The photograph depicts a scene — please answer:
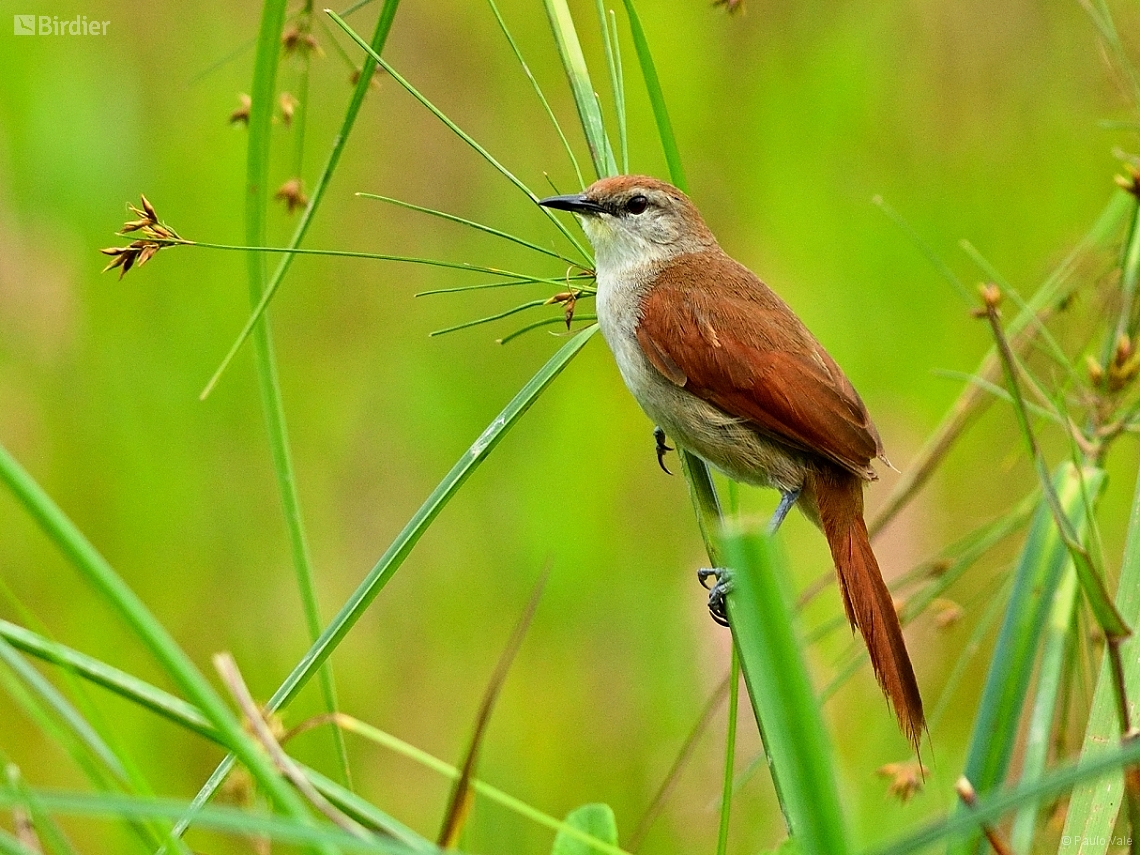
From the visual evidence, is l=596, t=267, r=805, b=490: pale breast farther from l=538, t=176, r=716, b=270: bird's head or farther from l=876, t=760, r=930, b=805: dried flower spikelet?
l=876, t=760, r=930, b=805: dried flower spikelet

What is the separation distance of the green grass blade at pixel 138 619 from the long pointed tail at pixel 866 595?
4.31 feet

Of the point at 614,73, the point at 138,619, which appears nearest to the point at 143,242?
the point at 614,73

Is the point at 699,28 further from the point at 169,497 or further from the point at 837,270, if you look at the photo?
the point at 169,497

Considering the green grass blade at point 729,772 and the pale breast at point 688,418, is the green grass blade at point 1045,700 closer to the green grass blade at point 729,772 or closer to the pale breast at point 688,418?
the green grass blade at point 729,772

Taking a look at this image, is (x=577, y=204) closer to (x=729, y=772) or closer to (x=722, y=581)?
(x=722, y=581)

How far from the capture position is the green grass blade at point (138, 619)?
1.08m

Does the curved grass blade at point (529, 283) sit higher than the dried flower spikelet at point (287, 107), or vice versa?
the dried flower spikelet at point (287, 107)

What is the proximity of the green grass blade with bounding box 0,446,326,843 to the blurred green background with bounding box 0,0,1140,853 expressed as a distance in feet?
8.38

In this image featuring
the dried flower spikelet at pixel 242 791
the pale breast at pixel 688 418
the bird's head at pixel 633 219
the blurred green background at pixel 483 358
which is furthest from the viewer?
the blurred green background at pixel 483 358

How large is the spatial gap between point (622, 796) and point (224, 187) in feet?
7.83

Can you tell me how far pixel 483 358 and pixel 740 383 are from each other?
1612 millimetres


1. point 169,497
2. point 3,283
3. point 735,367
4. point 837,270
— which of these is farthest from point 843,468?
point 3,283

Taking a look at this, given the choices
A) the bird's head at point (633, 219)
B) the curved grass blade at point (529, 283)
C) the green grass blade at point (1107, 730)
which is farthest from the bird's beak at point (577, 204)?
the green grass blade at point (1107, 730)

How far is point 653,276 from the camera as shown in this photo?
3.19 m
